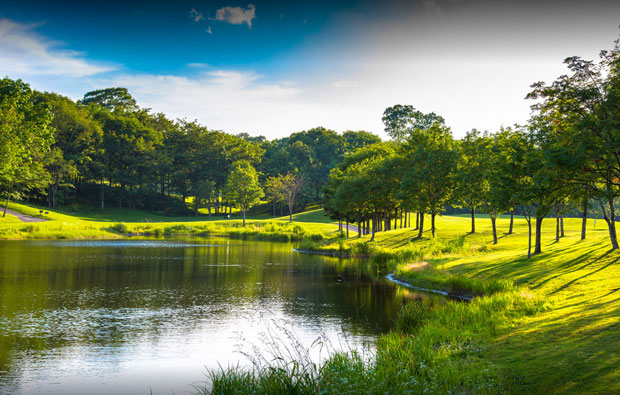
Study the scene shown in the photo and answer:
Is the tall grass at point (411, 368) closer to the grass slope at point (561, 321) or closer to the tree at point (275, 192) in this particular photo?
the grass slope at point (561, 321)

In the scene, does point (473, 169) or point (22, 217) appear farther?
point (22, 217)

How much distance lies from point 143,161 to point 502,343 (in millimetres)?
106581

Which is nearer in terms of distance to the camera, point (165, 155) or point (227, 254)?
point (227, 254)

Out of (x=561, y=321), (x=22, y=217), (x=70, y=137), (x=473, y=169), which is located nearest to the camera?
(x=561, y=321)

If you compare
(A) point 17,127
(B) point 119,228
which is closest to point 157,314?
(A) point 17,127

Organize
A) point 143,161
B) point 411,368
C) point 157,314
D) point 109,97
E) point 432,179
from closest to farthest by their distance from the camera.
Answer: point 411,368 < point 157,314 < point 432,179 < point 143,161 < point 109,97

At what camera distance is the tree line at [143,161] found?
94000mm

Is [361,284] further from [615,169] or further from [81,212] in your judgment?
[81,212]

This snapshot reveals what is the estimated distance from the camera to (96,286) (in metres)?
30.9

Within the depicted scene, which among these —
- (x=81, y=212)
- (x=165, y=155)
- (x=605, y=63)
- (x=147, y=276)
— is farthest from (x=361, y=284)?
(x=165, y=155)

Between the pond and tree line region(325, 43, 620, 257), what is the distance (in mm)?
10298

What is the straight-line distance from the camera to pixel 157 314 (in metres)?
23.3

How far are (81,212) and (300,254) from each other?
199 feet

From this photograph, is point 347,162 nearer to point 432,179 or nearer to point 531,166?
point 432,179
